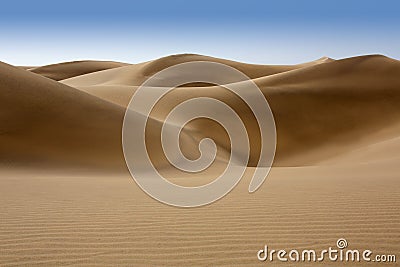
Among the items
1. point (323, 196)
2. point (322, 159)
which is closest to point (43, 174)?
point (323, 196)

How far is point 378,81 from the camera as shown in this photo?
1091 inches

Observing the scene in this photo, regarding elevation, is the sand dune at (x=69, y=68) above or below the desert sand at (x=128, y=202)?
above

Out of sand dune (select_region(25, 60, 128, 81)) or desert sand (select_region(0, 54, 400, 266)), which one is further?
sand dune (select_region(25, 60, 128, 81))

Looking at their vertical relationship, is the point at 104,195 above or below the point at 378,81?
below

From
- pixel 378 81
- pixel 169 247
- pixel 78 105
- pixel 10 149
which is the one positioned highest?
pixel 378 81

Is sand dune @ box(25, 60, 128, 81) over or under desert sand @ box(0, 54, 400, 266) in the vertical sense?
over

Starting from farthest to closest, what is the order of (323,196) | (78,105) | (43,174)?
1. (78,105)
2. (43,174)
3. (323,196)

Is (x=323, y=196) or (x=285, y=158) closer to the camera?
(x=323, y=196)

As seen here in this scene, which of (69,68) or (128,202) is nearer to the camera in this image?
(128,202)

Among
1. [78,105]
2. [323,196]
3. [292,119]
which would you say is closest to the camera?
[323,196]

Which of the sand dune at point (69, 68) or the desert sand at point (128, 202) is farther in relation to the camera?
the sand dune at point (69, 68)

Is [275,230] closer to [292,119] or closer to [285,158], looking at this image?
[285,158]

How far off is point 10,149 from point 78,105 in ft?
12.4

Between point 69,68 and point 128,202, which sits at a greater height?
point 69,68
